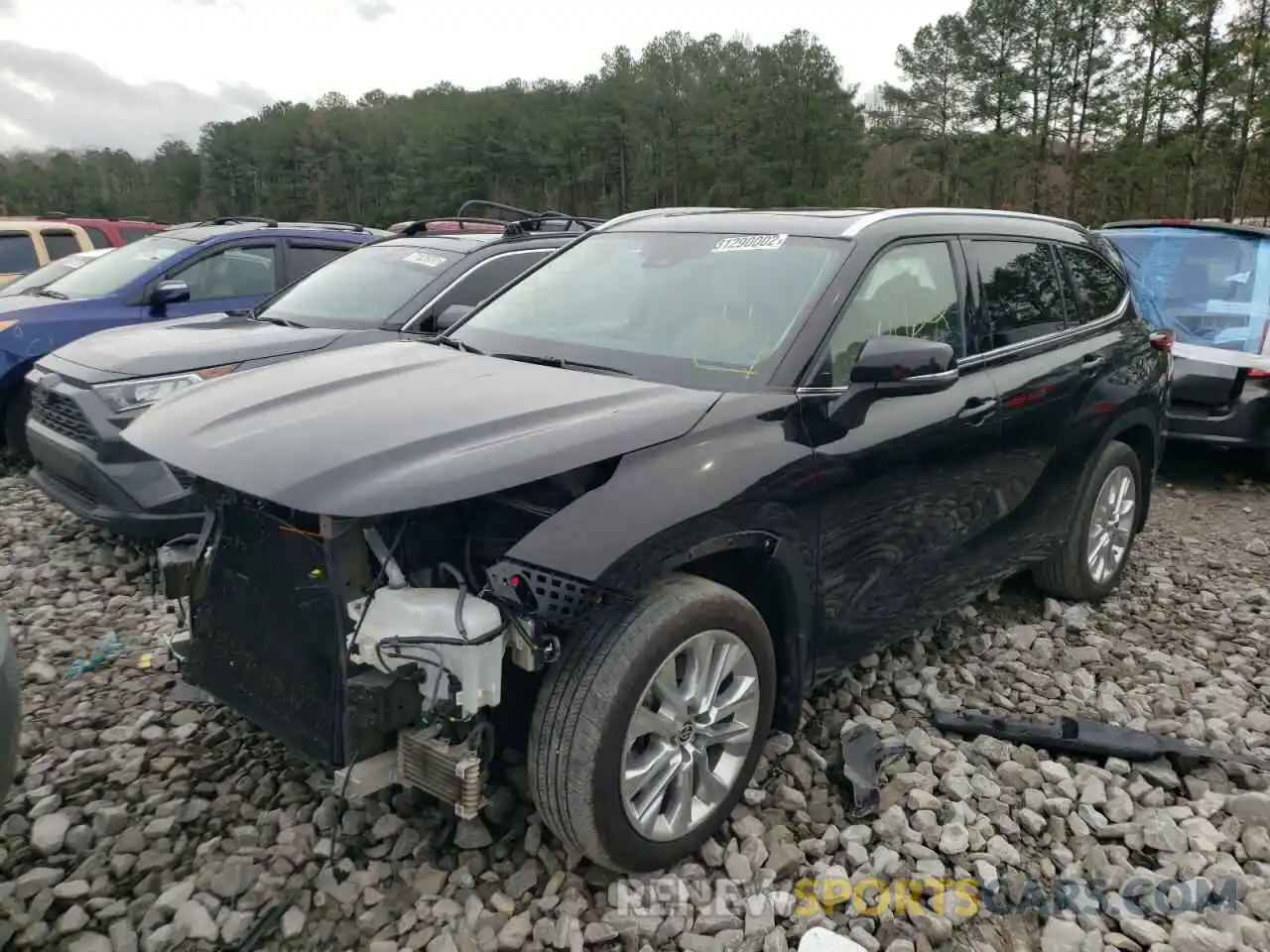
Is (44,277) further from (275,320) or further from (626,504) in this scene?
(626,504)

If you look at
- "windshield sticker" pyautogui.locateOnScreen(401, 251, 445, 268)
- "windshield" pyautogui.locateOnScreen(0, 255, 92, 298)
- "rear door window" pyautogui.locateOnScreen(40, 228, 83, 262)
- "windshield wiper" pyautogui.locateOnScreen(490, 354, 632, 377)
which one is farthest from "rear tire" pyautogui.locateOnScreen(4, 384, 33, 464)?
"rear door window" pyautogui.locateOnScreen(40, 228, 83, 262)

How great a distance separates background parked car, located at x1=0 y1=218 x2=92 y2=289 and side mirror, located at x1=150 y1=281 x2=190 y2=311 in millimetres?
5096

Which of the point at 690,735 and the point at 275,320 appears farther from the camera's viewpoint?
the point at 275,320

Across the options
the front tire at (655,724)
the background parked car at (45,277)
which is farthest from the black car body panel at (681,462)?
the background parked car at (45,277)

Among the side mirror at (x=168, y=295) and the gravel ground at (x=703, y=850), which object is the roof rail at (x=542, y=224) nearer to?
the side mirror at (x=168, y=295)

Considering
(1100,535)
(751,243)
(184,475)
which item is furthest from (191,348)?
(1100,535)

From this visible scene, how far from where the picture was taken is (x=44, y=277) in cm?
820

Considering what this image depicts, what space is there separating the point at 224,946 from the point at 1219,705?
12.0ft

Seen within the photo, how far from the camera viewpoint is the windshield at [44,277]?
7.84 m

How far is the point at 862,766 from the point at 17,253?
454 inches

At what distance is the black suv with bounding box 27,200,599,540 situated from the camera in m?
4.50

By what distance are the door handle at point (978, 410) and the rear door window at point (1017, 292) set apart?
225 mm

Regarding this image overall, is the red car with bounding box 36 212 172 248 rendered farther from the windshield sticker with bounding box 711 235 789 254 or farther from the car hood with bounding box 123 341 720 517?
the windshield sticker with bounding box 711 235 789 254

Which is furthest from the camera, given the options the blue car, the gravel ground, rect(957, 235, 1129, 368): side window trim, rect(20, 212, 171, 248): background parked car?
rect(20, 212, 171, 248): background parked car
